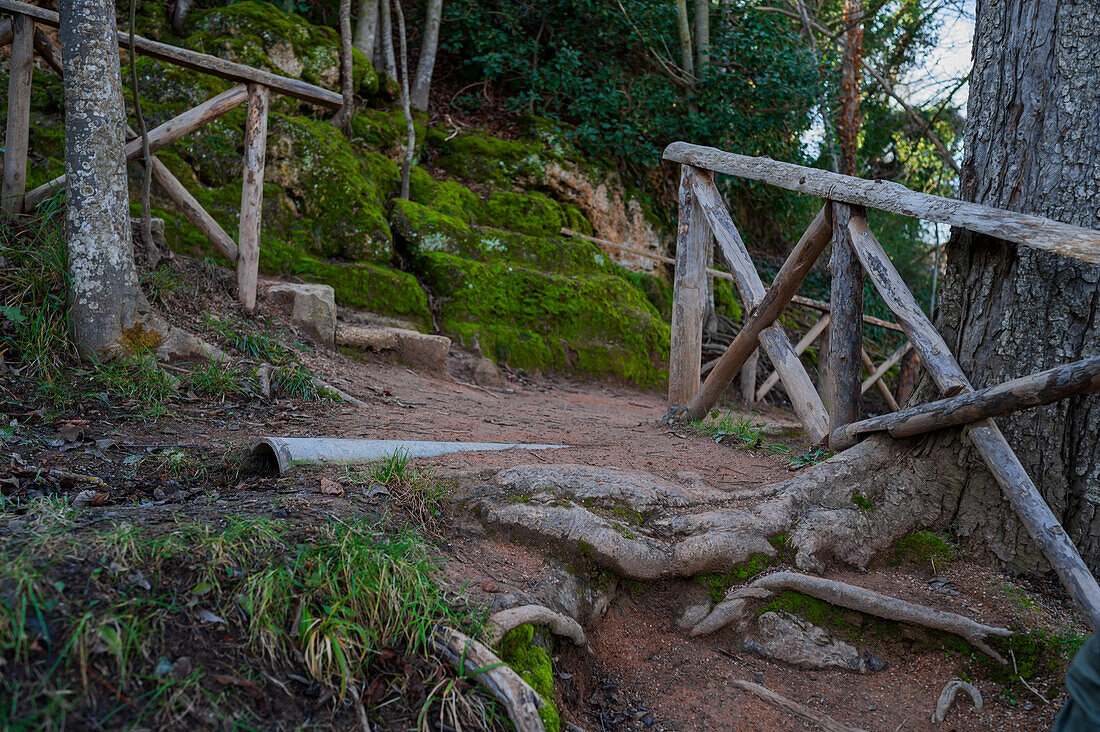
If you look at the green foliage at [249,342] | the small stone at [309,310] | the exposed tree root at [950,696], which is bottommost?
the exposed tree root at [950,696]

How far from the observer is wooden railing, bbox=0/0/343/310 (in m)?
4.95

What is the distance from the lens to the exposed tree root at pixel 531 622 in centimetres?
215

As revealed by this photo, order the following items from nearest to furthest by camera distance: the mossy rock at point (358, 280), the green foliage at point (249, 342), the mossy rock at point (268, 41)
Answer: the green foliage at point (249, 342) → the mossy rock at point (358, 280) → the mossy rock at point (268, 41)

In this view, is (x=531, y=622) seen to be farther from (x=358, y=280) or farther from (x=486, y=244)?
(x=486, y=244)

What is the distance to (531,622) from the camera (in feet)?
7.41

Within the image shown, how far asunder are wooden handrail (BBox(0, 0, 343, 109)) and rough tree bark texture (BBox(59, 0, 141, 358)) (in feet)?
2.91

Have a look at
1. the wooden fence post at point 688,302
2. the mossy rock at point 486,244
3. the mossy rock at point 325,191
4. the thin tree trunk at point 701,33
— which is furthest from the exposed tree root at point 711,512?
the thin tree trunk at point 701,33

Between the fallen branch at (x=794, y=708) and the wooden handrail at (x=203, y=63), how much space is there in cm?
575

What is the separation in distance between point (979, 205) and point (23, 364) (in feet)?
16.2

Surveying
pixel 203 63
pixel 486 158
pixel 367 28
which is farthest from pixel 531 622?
pixel 367 28

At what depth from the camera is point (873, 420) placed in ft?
10.6

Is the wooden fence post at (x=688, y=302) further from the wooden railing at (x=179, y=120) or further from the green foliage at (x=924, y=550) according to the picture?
the wooden railing at (x=179, y=120)

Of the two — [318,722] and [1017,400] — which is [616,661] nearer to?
[318,722]

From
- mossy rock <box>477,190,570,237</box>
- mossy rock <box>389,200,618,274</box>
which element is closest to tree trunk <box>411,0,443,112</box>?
mossy rock <box>477,190,570,237</box>
